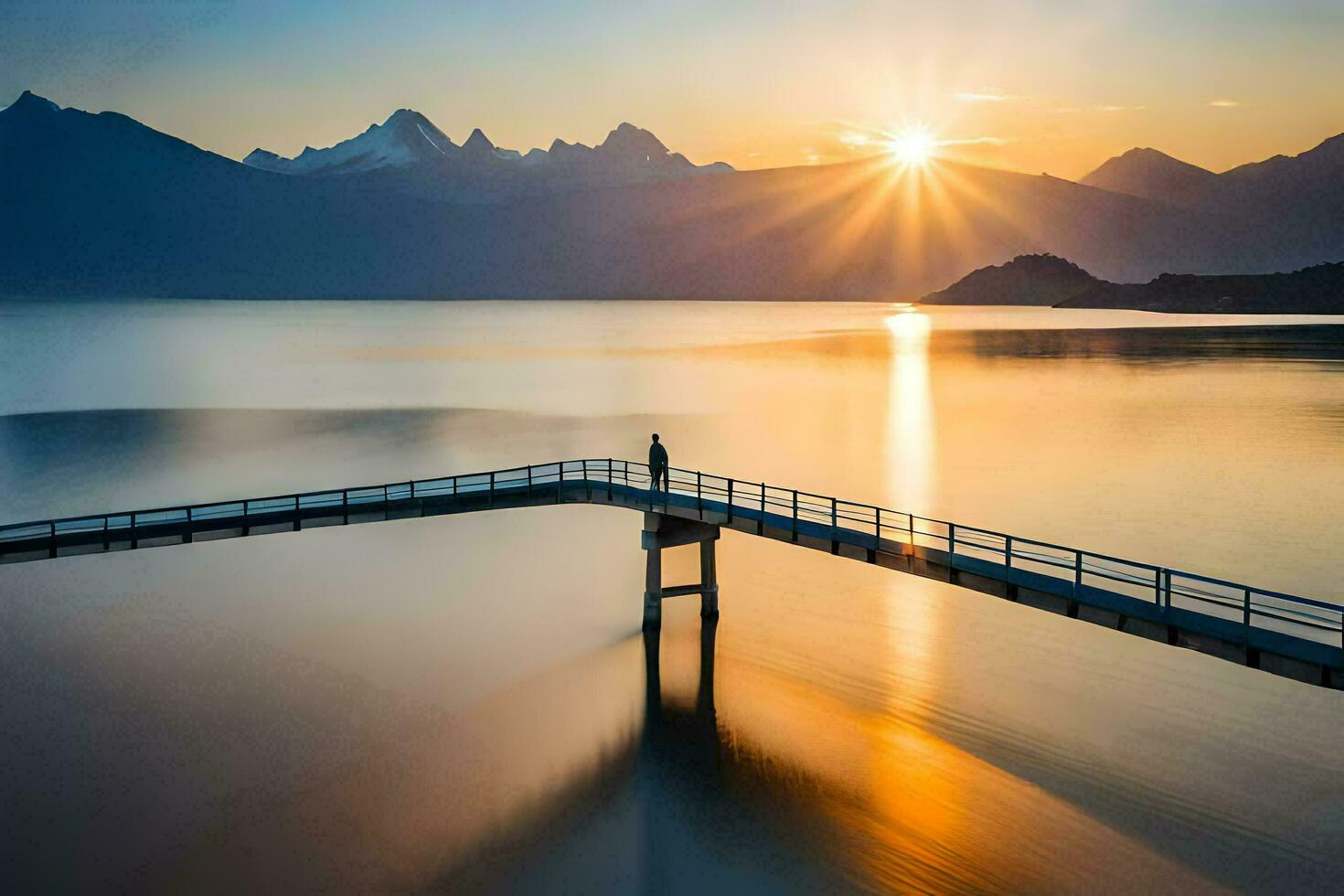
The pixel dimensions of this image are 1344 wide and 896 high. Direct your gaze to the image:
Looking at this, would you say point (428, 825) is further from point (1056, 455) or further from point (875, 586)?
point (1056, 455)

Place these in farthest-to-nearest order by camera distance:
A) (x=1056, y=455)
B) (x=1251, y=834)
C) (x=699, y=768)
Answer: (x=1056, y=455), (x=699, y=768), (x=1251, y=834)

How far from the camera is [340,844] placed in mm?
21406

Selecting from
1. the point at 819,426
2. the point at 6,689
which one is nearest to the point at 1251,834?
the point at 6,689

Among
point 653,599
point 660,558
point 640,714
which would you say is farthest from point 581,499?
point 640,714

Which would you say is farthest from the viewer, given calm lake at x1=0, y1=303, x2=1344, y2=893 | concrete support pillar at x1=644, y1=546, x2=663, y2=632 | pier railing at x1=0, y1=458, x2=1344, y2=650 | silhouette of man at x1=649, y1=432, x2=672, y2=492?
concrete support pillar at x1=644, y1=546, x2=663, y2=632

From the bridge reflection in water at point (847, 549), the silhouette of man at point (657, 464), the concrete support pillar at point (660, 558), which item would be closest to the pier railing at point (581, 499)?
the bridge reflection in water at point (847, 549)

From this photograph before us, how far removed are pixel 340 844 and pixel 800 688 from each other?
37.7 ft

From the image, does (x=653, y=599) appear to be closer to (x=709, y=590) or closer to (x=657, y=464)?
(x=709, y=590)

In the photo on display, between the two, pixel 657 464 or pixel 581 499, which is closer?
pixel 657 464

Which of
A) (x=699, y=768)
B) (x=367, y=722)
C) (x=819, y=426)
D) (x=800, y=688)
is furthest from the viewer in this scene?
(x=819, y=426)

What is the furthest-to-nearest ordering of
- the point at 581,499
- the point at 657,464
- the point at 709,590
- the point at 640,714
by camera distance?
the point at 709,590 → the point at 581,499 → the point at 657,464 → the point at 640,714

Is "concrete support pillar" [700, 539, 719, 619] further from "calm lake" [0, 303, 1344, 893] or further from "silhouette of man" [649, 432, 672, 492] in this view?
"silhouette of man" [649, 432, 672, 492]

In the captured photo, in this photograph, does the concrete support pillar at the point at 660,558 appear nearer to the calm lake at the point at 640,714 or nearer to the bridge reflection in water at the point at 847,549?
the bridge reflection in water at the point at 847,549

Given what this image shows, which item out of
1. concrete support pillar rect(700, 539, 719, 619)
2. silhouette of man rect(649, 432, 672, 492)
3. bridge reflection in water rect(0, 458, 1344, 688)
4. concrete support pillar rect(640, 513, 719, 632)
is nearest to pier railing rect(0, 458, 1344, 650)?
bridge reflection in water rect(0, 458, 1344, 688)
